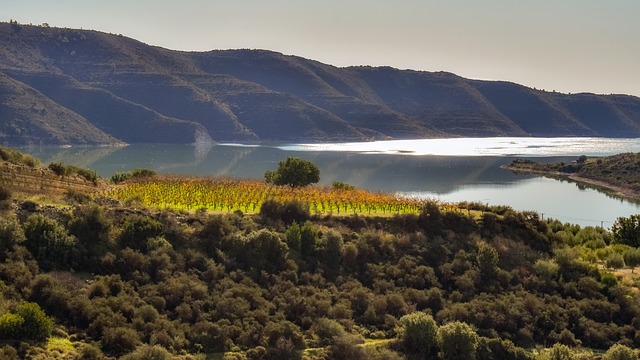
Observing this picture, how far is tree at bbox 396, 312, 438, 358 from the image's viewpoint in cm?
1712

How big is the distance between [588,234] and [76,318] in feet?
73.7

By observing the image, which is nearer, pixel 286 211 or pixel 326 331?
pixel 326 331

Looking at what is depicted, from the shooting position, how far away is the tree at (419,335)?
1712 cm

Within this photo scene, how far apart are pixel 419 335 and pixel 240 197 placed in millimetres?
12237

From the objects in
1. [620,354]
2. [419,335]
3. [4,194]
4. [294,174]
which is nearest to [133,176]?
[294,174]

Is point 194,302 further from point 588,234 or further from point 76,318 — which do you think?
point 588,234

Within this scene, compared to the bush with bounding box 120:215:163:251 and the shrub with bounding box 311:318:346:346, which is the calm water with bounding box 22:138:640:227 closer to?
the shrub with bounding box 311:318:346:346

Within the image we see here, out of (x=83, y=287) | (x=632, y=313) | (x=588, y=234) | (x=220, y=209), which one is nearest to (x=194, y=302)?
(x=83, y=287)

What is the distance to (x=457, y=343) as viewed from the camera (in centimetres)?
1691

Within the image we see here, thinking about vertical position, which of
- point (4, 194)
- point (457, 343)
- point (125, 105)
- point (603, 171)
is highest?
point (125, 105)

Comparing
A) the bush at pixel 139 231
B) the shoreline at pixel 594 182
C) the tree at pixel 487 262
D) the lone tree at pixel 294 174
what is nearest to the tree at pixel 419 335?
the tree at pixel 487 262

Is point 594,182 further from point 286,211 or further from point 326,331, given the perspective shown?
point 326,331

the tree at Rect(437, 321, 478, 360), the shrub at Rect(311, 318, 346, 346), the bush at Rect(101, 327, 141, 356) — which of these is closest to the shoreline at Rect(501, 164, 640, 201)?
the tree at Rect(437, 321, 478, 360)

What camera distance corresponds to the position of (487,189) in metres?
68.2
